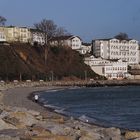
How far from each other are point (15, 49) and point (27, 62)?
5.27m

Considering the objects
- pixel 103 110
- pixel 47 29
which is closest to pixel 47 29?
pixel 47 29

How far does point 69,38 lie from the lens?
155750mm

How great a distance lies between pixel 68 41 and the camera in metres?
156

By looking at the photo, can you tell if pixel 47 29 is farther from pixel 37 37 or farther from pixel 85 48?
pixel 85 48

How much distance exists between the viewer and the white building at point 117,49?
165 m

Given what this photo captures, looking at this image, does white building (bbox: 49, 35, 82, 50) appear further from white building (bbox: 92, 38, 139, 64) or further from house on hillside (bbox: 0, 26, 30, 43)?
house on hillside (bbox: 0, 26, 30, 43)

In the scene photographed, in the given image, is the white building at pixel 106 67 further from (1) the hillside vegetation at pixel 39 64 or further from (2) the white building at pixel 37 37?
(2) the white building at pixel 37 37

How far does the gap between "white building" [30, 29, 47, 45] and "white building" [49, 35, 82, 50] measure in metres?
2.90

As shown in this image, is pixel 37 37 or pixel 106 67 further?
pixel 106 67

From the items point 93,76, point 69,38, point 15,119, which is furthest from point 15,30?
point 15,119

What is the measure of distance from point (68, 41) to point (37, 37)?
54.8ft

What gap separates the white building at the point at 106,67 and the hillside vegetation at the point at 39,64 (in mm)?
3401

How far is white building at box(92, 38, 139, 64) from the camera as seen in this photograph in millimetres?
165125

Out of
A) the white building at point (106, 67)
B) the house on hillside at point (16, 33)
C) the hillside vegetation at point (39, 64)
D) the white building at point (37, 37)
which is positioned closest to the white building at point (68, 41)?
the white building at point (37, 37)
